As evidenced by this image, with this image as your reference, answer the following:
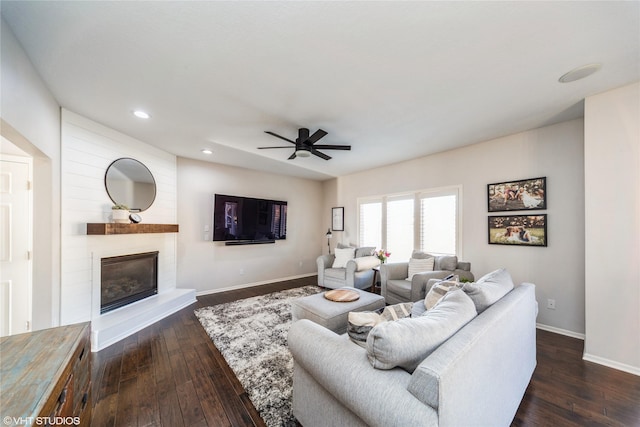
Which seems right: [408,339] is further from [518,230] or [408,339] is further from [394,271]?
[518,230]

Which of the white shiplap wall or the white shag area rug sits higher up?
the white shiplap wall

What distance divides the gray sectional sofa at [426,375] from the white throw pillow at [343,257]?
3.14 metres

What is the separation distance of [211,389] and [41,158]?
2.69m

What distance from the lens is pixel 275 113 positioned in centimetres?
265

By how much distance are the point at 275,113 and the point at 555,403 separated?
351cm

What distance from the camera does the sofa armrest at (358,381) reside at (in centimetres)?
90

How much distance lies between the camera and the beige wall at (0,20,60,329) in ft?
5.51

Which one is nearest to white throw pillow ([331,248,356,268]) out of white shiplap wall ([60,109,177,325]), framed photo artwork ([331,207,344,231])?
framed photo artwork ([331,207,344,231])

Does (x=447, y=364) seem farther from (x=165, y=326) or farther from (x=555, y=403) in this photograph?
(x=165, y=326)

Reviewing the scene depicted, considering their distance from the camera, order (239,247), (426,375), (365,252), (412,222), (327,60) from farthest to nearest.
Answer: (239,247) → (365,252) → (412,222) → (327,60) → (426,375)

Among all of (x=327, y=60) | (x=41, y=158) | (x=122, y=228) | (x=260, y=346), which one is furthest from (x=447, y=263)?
(x=41, y=158)

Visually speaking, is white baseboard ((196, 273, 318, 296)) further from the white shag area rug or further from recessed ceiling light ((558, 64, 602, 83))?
recessed ceiling light ((558, 64, 602, 83))

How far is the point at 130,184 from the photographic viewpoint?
3.32 metres

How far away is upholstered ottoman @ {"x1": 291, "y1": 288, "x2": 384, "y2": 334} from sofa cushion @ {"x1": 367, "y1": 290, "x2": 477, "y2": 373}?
47.4 inches
